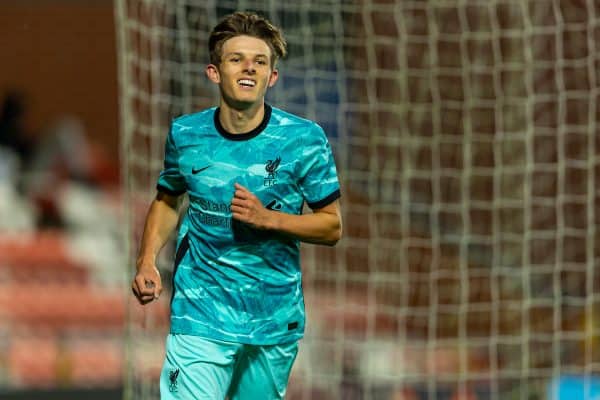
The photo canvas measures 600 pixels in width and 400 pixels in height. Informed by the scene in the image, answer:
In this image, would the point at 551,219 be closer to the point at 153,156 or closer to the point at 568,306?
the point at 568,306

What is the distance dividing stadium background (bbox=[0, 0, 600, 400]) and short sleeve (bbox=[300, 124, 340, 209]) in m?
2.57

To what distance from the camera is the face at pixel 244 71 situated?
3443 millimetres

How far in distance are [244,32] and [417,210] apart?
5052 mm

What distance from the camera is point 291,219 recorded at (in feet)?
11.1

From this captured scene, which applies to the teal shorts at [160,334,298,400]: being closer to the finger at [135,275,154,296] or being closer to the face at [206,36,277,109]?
the finger at [135,275,154,296]

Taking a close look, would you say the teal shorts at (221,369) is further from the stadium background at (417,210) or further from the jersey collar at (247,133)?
the stadium background at (417,210)

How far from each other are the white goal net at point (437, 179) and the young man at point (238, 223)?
278 centimetres

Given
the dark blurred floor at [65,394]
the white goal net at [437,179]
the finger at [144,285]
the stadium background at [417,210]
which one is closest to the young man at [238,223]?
the finger at [144,285]

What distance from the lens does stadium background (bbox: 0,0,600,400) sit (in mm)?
7074

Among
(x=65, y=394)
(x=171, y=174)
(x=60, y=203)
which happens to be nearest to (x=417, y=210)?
(x=65, y=394)

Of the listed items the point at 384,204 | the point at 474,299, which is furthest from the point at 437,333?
the point at 384,204

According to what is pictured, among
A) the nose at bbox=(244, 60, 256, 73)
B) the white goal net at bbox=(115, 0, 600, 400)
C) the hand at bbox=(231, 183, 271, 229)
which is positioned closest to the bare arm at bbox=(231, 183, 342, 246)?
the hand at bbox=(231, 183, 271, 229)

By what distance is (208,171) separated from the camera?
3.50m

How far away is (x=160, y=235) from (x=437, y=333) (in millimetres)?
5260
